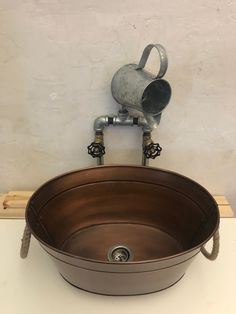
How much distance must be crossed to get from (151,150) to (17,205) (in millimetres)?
378

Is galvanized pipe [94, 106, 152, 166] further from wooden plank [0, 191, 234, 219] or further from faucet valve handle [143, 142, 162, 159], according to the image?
wooden plank [0, 191, 234, 219]

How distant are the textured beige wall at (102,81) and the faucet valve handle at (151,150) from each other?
0.23 feet

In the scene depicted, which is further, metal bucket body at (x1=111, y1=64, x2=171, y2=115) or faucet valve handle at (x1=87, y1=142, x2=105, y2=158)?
faucet valve handle at (x1=87, y1=142, x2=105, y2=158)

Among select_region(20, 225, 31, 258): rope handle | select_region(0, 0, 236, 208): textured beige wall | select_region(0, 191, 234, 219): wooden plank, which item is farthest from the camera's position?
select_region(0, 191, 234, 219): wooden plank

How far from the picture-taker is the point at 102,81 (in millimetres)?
881

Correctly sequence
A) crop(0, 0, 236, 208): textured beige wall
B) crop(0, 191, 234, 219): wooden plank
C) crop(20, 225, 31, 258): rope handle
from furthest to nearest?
1. crop(0, 191, 234, 219): wooden plank
2. crop(0, 0, 236, 208): textured beige wall
3. crop(20, 225, 31, 258): rope handle

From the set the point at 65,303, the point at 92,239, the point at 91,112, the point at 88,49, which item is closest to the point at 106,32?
the point at 88,49

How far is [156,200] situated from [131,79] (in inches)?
11.4

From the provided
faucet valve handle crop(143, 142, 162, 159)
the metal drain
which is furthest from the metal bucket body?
the metal drain

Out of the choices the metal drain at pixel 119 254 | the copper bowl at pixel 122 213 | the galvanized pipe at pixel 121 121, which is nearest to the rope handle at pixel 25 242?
the copper bowl at pixel 122 213

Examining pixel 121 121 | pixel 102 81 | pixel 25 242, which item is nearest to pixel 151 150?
pixel 121 121

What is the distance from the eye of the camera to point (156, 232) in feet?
2.83

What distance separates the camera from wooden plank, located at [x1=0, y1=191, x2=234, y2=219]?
0.94 metres

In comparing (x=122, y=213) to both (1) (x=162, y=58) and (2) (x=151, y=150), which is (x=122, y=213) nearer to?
(2) (x=151, y=150)
